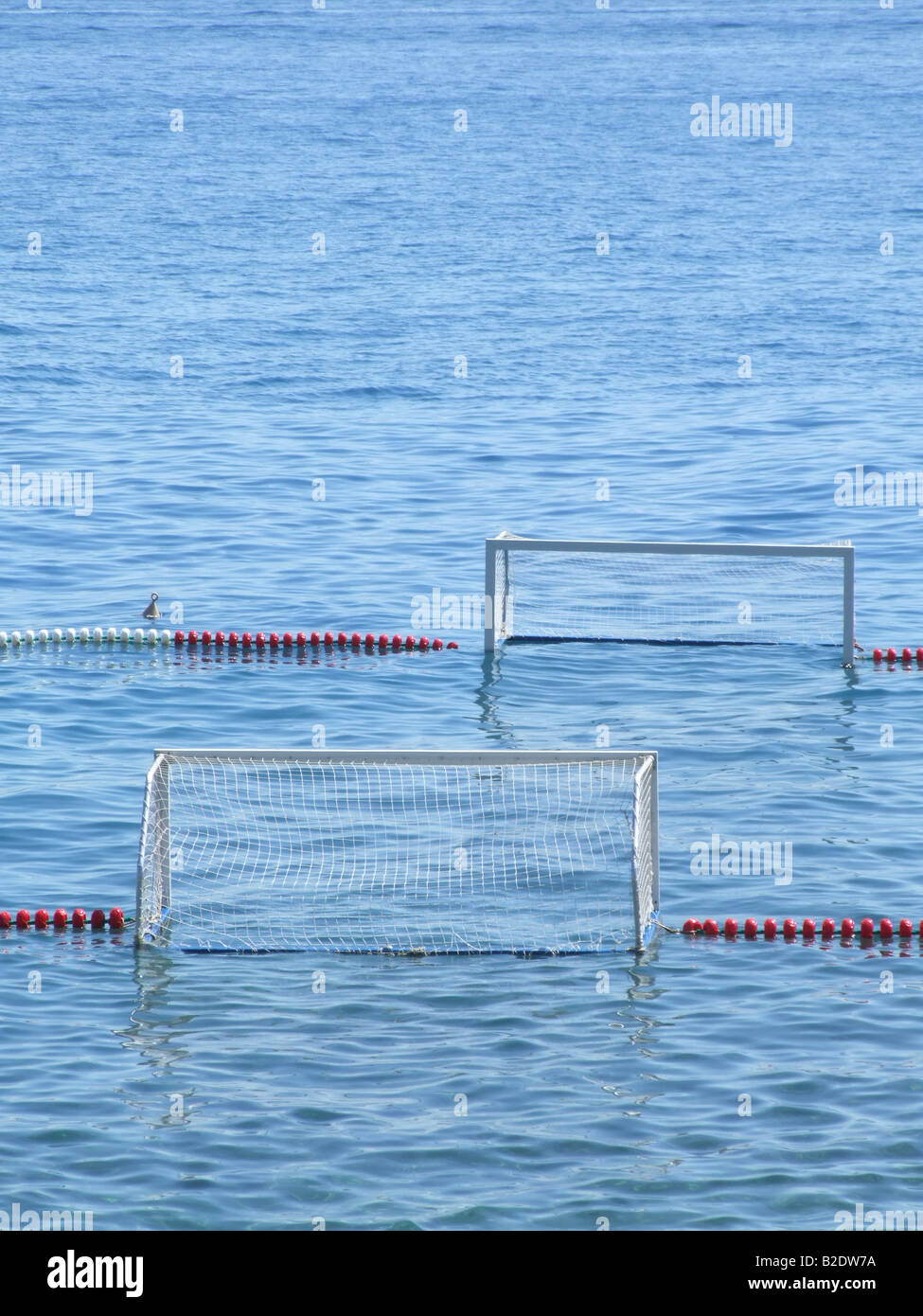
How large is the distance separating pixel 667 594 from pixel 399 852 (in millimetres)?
8725

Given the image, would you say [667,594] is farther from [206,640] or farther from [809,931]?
[809,931]

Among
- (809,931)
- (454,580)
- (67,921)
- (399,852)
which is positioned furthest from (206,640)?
(809,931)

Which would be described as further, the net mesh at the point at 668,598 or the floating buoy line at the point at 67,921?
the net mesh at the point at 668,598

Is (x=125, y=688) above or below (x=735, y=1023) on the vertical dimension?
above

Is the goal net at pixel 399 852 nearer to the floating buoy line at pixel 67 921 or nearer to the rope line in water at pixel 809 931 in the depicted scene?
the floating buoy line at pixel 67 921

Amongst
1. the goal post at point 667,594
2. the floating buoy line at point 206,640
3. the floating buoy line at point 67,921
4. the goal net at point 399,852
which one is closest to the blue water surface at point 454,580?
the floating buoy line at point 67,921

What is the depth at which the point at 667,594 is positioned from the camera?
2116 centimetres

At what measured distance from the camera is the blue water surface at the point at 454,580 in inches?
360

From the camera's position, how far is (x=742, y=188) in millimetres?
59156

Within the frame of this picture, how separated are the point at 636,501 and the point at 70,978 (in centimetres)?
1596

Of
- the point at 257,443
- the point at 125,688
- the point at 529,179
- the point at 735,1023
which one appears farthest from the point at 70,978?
the point at 529,179

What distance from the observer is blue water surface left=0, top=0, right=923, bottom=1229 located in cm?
914

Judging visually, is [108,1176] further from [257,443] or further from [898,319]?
[898,319]

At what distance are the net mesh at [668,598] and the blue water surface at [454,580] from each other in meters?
0.68
